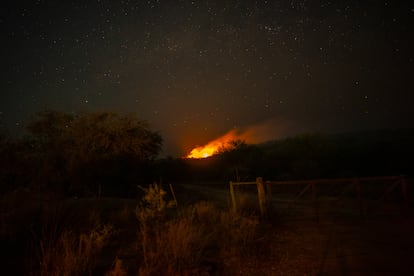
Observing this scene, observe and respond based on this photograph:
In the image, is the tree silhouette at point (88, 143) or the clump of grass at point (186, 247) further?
the tree silhouette at point (88, 143)

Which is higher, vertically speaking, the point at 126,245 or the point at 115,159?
the point at 115,159

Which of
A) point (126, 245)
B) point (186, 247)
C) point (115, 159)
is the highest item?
point (115, 159)

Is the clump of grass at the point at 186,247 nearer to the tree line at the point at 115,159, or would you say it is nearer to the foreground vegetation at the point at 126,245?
the foreground vegetation at the point at 126,245

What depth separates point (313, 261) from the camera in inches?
301

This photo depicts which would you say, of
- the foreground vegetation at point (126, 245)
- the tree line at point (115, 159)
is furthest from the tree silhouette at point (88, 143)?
the foreground vegetation at point (126, 245)

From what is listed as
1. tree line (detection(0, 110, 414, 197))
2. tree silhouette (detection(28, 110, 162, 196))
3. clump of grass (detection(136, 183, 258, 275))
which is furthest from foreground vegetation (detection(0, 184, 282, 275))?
tree silhouette (detection(28, 110, 162, 196))

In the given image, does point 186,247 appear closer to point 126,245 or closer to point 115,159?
point 126,245

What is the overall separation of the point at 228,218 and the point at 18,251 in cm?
570

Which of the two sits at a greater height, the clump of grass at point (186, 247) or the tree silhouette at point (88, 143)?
the tree silhouette at point (88, 143)

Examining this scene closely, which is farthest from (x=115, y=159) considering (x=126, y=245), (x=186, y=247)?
(x=186, y=247)

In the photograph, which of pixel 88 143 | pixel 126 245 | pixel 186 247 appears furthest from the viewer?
pixel 88 143

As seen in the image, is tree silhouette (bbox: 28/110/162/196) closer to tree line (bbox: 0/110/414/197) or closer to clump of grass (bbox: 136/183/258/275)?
tree line (bbox: 0/110/414/197)

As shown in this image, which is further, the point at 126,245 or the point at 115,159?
the point at 115,159

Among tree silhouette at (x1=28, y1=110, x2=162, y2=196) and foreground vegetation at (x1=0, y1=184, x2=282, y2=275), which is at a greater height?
tree silhouette at (x1=28, y1=110, x2=162, y2=196)
